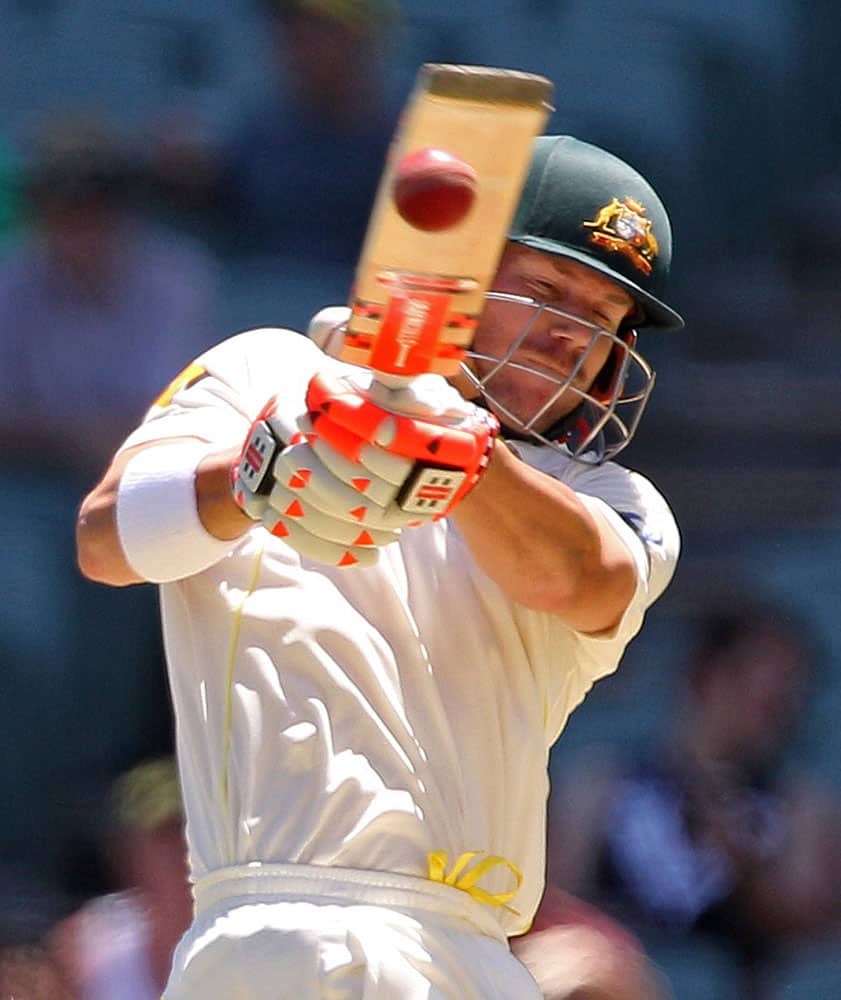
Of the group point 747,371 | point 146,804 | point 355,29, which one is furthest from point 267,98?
point 146,804

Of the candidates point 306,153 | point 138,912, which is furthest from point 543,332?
point 306,153

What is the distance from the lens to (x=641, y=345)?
5.28 metres

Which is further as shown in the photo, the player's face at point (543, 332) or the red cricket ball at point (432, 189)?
the player's face at point (543, 332)

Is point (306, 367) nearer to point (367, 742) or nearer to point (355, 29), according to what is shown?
point (367, 742)

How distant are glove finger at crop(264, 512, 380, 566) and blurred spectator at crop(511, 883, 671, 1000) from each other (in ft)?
4.75

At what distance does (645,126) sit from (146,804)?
2.08 meters

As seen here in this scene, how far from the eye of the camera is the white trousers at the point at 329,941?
2.35 m

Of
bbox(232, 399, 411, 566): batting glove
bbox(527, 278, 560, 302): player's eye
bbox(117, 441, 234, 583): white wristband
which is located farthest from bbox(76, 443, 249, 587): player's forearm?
bbox(527, 278, 560, 302): player's eye

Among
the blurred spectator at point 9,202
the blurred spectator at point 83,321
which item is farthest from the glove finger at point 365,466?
the blurred spectator at point 9,202

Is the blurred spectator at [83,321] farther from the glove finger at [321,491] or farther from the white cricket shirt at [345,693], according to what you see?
the glove finger at [321,491]

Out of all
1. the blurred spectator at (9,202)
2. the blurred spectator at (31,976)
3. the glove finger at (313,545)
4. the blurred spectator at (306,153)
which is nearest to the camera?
the glove finger at (313,545)

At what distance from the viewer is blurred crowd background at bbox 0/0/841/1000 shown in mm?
4641

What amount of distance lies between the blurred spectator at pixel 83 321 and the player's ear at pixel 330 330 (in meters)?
2.61

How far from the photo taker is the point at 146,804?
14.3 feet
